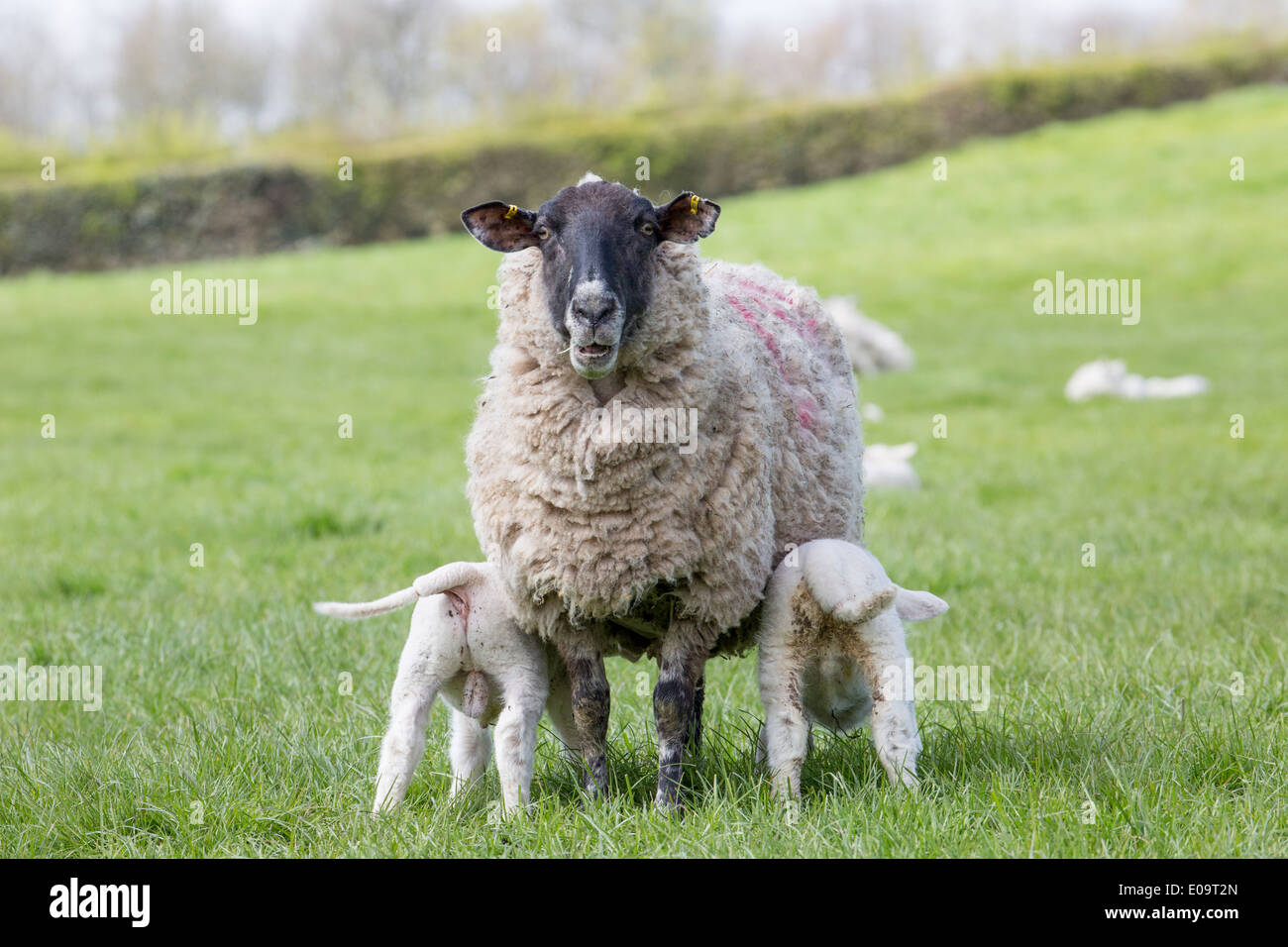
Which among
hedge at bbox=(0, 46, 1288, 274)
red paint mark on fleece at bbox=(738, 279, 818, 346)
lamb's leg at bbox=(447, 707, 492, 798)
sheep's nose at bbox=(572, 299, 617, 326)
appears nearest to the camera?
sheep's nose at bbox=(572, 299, 617, 326)

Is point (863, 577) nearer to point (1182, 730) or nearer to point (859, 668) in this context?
point (859, 668)

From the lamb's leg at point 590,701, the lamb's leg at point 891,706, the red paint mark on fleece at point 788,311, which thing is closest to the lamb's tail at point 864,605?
the lamb's leg at point 891,706

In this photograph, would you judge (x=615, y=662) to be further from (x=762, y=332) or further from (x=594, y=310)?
(x=594, y=310)

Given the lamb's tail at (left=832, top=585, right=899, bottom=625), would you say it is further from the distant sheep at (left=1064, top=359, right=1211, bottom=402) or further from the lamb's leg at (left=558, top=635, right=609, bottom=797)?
the distant sheep at (left=1064, top=359, right=1211, bottom=402)

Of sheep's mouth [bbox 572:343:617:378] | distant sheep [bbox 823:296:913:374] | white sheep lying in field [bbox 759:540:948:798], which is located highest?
distant sheep [bbox 823:296:913:374]

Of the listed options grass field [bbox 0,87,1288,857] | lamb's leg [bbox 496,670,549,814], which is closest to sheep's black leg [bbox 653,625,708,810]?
grass field [bbox 0,87,1288,857]

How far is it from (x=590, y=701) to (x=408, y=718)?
48cm

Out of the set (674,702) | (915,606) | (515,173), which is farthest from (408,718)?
(515,173)

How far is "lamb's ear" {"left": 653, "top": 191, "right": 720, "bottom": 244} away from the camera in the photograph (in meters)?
3.65

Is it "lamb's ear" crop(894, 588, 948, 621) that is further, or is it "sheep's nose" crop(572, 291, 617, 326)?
"lamb's ear" crop(894, 588, 948, 621)

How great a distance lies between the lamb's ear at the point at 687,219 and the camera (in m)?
3.65

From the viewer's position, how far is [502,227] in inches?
146

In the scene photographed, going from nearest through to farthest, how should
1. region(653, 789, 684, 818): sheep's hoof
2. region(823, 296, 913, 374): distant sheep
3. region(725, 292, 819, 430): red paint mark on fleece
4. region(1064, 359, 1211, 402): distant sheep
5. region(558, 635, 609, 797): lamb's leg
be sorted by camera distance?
1. region(653, 789, 684, 818): sheep's hoof
2. region(558, 635, 609, 797): lamb's leg
3. region(725, 292, 819, 430): red paint mark on fleece
4. region(1064, 359, 1211, 402): distant sheep
5. region(823, 296, 913, 374): distant sheep

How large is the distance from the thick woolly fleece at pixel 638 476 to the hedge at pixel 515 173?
931 inches
